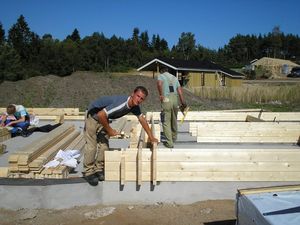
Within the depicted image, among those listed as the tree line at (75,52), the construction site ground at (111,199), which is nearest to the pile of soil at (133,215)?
the construction site ground at (111,199)

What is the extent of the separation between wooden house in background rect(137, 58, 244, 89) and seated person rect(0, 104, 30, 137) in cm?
2175

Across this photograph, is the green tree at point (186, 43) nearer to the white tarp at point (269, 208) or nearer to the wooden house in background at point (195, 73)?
the wooden house in background at point (195, 73)

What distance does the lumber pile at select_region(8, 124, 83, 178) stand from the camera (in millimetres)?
5609

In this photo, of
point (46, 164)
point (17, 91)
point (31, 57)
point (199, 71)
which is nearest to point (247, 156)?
point (46, 164)

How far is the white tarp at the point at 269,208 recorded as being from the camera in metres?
2.79

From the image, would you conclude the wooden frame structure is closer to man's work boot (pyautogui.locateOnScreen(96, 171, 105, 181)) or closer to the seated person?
man's work boot (pyautogui.locateOnScreen(96, 171, 105, 181))

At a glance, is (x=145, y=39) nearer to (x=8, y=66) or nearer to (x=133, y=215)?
(x=8, y=66)

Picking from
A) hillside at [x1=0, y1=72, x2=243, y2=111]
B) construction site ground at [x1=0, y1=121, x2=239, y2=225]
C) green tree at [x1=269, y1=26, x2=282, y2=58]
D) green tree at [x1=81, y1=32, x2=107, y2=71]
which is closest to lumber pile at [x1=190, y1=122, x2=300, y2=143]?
construction site ground at [x1=0, y1=121, x2=239, y2=225]

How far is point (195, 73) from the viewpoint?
32.7 metres

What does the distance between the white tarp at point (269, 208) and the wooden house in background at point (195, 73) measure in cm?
2723

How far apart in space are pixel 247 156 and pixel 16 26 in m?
67.9

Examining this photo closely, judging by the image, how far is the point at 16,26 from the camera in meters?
65.9

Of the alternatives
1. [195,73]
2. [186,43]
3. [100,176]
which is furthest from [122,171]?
[186,43]

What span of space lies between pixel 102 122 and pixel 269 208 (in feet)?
8.55
